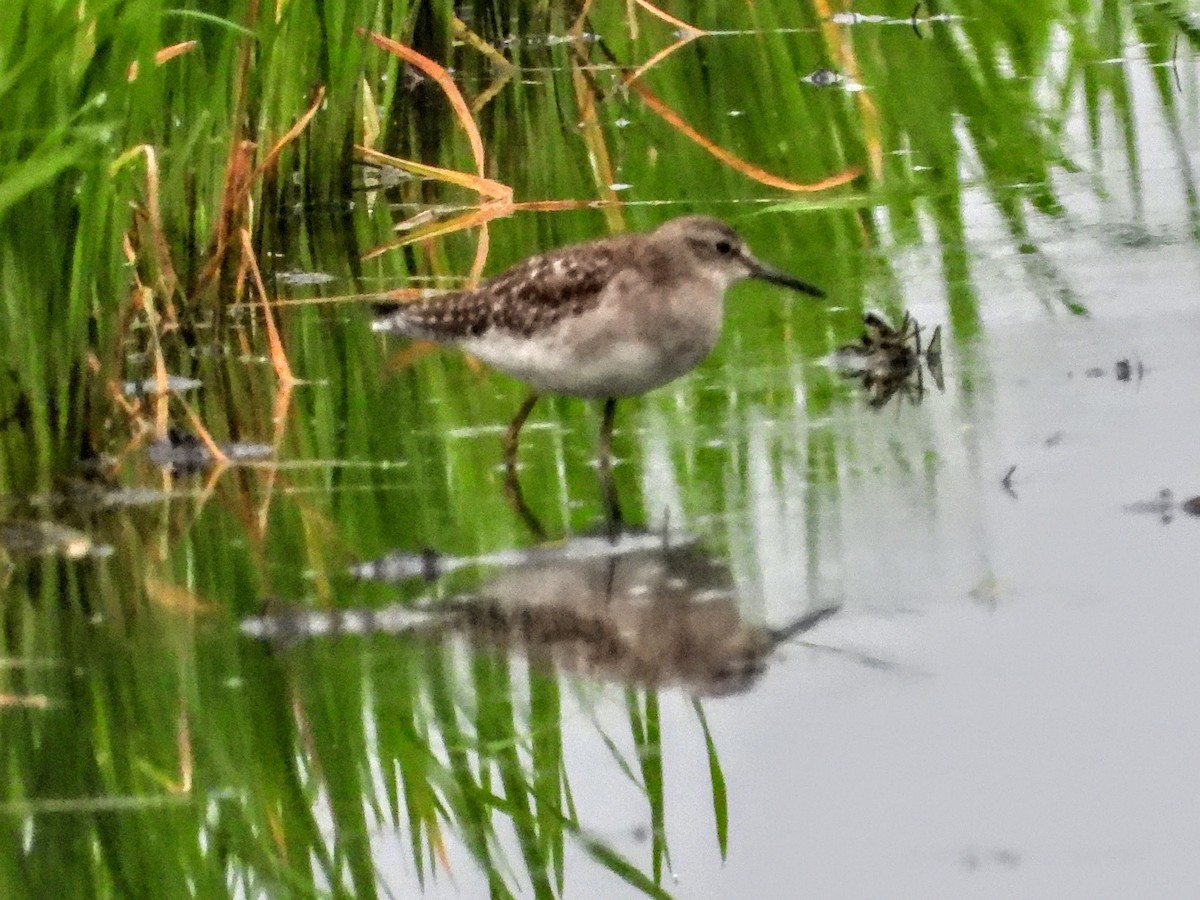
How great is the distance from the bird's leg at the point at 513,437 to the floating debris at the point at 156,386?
953mm

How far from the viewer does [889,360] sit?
6.64m

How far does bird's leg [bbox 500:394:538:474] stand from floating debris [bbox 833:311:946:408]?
897 mm

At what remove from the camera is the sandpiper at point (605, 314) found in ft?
19.8

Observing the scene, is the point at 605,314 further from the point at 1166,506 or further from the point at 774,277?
the point at 1166,506

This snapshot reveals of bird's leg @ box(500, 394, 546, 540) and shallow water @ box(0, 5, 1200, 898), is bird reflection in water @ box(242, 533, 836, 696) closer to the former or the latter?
shallow water @ box(0, 5, 1200, 898)

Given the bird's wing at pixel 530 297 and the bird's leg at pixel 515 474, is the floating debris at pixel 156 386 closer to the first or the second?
the bird's wing at pixel 530 297

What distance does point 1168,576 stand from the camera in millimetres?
4875

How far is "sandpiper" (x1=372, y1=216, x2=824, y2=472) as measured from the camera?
604 cm

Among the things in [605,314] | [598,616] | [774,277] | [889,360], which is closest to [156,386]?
[605,314]

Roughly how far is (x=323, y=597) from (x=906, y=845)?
5.54ft

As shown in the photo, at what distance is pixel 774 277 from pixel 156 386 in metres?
1.66

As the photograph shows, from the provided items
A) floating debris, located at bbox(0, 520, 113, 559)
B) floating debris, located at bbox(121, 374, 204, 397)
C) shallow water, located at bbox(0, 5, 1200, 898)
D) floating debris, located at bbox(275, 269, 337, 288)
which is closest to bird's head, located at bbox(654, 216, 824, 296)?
shallow water, located at bbox(0, 5, 1200, 898)

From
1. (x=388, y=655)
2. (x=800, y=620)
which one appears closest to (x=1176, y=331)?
(x=800, y=620)

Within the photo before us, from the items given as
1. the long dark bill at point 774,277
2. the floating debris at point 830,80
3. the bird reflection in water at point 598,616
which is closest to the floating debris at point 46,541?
the bird reflection in water at point 598,616
